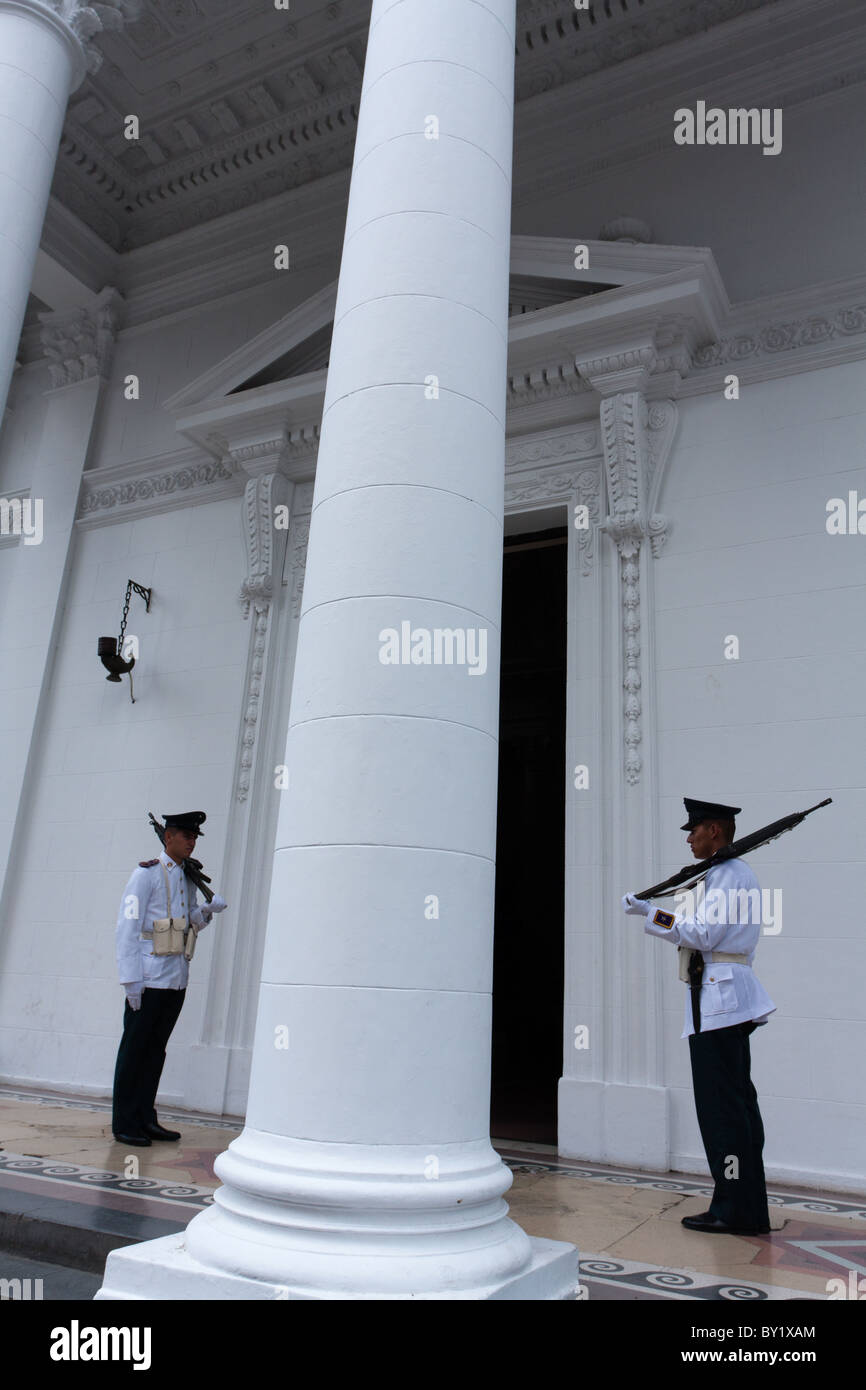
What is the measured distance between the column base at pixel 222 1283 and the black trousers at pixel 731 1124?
56.7 inches

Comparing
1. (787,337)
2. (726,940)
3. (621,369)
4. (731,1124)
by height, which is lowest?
(731,1124)

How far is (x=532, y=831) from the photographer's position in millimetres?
10492

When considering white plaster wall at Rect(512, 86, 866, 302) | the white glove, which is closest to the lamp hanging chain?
white plaster wall at Rect(512, 86, 866, 302)

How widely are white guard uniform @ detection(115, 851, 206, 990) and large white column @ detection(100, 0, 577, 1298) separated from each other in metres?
3.18

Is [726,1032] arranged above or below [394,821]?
below

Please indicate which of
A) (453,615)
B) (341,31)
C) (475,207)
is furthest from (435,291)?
(341,31)

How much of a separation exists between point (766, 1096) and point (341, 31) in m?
8.95

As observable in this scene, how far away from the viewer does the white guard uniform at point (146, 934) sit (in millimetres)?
5773

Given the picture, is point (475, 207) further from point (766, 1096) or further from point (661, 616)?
point (766, 1096)

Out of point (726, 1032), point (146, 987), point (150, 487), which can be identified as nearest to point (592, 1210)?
point (726, 1032)

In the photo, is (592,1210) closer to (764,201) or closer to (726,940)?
(726,940)

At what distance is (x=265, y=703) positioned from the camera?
8133mm

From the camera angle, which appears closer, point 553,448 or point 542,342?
point 542,342

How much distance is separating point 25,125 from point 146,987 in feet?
17.2
